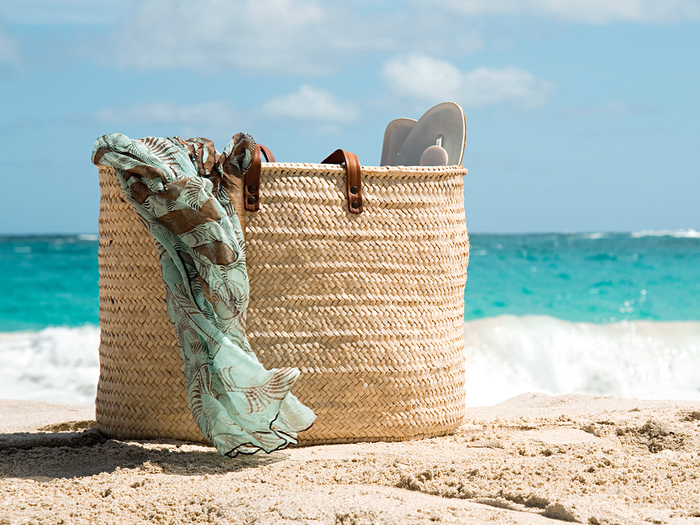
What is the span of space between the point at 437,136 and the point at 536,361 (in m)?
2.30

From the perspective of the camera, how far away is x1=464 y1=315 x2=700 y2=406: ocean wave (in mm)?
3717

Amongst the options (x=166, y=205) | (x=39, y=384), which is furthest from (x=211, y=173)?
(x=39, y=384)

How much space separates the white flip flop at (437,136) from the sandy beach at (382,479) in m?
0.87

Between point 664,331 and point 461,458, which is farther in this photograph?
point 664,331

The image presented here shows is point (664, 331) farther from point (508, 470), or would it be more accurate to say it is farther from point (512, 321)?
point (508, 470)

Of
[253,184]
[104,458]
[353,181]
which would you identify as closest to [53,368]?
[104,458]

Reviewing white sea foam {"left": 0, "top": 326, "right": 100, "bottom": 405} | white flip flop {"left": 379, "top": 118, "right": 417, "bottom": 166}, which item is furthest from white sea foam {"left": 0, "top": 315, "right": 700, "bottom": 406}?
white flip flop {"left": 379, "top": 118, "right": 417, "bottom": 166}

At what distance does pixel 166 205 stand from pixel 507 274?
928cm

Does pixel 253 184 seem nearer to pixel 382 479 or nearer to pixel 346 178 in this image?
pixel 346 178

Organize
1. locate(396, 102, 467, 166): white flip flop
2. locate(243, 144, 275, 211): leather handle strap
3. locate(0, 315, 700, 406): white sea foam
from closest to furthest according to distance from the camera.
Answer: locate(243, 144, 275, 211): leather handle strap → locate(396, 102, 467, 166): white flip flop → locate(0, 315, 700, 406): white sea foam

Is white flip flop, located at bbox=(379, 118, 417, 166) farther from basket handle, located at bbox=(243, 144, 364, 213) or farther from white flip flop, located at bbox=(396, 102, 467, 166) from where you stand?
basket handle, located at bbox=(243, 144, 364, 213)

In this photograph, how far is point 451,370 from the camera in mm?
2088

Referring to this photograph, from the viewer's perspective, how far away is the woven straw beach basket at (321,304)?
72.7 inches

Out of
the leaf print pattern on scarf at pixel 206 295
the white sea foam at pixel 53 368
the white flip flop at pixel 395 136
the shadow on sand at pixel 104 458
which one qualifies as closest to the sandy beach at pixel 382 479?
the shadow on sand at pixel 104 458
